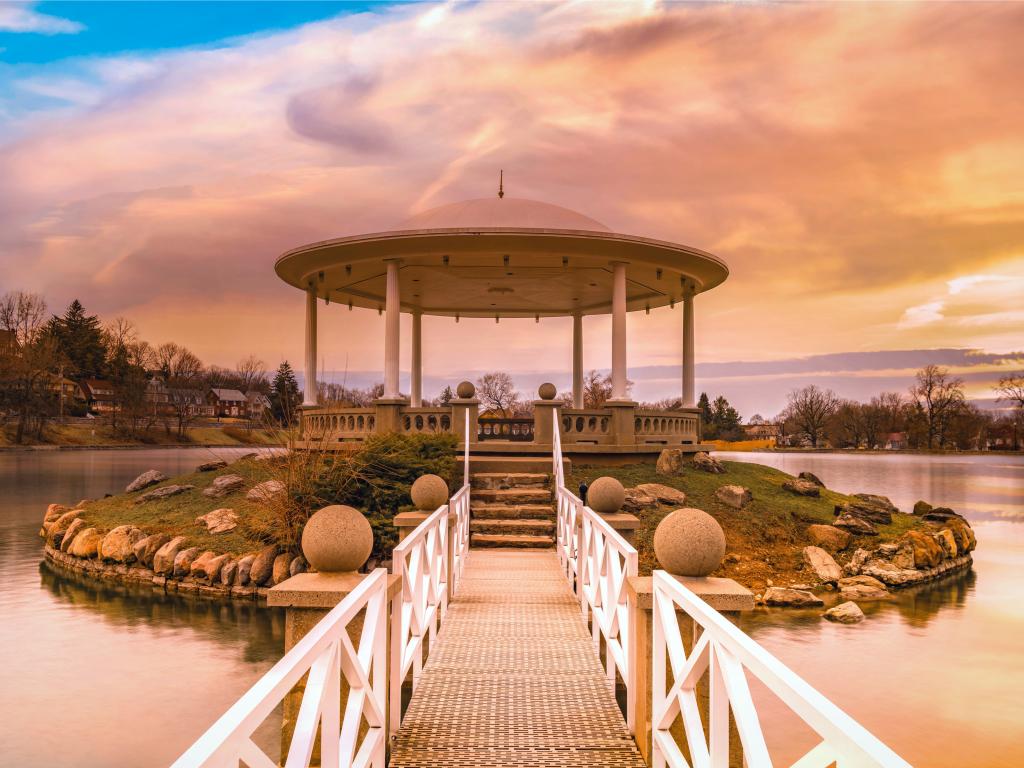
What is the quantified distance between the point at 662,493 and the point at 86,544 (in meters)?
11.3

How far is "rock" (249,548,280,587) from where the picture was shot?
504 inches

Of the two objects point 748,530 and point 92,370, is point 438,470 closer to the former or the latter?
point 748,530

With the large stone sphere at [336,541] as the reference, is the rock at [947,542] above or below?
below

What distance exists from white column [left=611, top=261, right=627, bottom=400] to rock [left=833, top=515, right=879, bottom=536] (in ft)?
16.5

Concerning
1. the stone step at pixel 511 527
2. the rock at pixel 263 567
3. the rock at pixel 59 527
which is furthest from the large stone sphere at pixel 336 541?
the rock at pixel 59 527

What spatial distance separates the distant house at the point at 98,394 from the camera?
73750 mm

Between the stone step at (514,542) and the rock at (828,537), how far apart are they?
5.89 metres

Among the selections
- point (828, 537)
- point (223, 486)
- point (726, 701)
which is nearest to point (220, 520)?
point (223, 486)

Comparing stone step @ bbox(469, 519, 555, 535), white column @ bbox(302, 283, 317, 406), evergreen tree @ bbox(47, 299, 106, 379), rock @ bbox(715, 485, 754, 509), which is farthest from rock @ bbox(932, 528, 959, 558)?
evergreen tree @ bbox(47, 299, 106, 379)

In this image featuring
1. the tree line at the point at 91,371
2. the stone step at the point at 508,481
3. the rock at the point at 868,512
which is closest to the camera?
the stone step at the point at 508,481

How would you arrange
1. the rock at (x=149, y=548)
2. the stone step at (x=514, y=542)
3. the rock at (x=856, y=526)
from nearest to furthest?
the stone step at (x=514, y=542) < the rock at (x=149, y=548) < the rock at (x=856, y=526)

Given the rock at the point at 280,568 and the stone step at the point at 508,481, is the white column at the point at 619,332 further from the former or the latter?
the rock at the point at 280,568

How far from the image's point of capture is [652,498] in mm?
14938

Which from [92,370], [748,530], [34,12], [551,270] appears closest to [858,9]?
[551,270]
